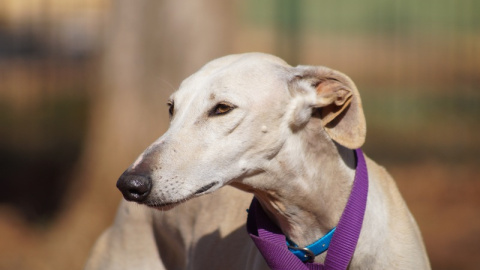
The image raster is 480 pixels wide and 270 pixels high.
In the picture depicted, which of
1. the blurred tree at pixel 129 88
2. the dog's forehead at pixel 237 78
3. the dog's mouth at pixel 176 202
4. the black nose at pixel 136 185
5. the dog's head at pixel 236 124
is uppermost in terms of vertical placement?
the dog's forehead at pixel 237 78

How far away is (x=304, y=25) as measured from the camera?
10.3 m

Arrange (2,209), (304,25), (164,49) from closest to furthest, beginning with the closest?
(164,49) → (2,209) → (304,25)

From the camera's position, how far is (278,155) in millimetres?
3236

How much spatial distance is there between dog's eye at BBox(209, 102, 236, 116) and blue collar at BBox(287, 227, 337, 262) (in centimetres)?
68

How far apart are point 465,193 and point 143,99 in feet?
14.1

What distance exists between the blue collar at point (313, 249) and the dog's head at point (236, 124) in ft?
1.18

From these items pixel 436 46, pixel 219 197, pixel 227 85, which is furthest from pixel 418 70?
pixel 227 85

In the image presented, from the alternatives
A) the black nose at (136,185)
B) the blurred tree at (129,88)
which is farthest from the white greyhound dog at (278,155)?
the blurred tree at (129,88)

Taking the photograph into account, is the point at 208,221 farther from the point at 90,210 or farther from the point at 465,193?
the point at 465,193

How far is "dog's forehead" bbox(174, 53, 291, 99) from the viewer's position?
3.17m

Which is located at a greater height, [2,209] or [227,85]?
[227,85]

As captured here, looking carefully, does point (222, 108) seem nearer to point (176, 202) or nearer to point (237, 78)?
point (237, 78)

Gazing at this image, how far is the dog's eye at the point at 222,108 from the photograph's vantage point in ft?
10.3

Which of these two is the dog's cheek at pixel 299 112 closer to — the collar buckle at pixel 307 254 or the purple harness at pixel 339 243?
the purple harness at pixel 339 243
